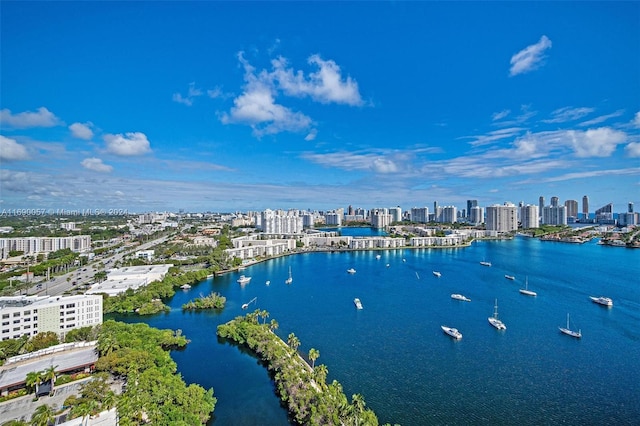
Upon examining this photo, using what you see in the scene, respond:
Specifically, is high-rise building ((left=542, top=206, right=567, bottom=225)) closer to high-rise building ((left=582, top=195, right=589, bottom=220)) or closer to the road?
high-rise building ((left=582, top=195, right=589, bottom=220))

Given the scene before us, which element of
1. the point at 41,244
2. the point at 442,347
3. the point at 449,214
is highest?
the point at 449,214

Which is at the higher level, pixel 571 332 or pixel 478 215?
pixel 478 215

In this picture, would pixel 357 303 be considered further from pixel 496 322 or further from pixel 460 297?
pixel 496 322

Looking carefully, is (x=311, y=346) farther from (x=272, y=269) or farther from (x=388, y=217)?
(x=388, y=217)

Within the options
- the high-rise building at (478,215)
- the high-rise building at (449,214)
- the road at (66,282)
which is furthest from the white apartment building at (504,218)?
the road at (66,282)

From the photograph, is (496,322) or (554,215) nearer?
(496,322)

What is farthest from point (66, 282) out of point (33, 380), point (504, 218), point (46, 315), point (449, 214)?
point (449, 214)

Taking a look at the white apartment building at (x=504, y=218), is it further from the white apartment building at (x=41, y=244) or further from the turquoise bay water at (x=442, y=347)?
the white apartment building at (x=41, y=244)
